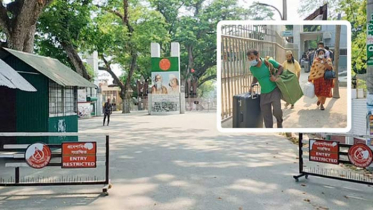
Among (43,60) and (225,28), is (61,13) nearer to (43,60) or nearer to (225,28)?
(43,60)

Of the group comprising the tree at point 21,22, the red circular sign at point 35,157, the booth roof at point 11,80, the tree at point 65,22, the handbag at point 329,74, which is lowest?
the red circular sign at point 35,157

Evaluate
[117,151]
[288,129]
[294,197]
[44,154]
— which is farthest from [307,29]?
[117,151]

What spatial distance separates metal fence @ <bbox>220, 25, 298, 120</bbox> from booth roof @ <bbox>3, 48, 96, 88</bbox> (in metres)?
7.36

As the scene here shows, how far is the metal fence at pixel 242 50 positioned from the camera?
4.99 feet

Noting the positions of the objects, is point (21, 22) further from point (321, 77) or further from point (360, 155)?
point (321, 77)

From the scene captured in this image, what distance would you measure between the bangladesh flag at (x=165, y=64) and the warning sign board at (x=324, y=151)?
81.1 feet

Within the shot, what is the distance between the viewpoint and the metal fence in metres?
1.52

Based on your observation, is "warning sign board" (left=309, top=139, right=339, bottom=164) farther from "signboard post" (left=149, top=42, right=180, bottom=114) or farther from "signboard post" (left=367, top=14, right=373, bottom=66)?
"signboard post" (left=149, top=42, right=180, bottom=114)

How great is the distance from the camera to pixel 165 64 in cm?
3031

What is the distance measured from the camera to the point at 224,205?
4695mm

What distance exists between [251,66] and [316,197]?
13.6 feet

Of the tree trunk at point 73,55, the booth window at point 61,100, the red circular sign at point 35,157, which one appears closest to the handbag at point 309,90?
the red circular sign at point 35,157

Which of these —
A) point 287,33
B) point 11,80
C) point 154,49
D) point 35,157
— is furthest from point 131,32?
point 287,33

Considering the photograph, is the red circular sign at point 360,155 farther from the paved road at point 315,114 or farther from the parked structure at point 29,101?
the parked structure at point 29,101
